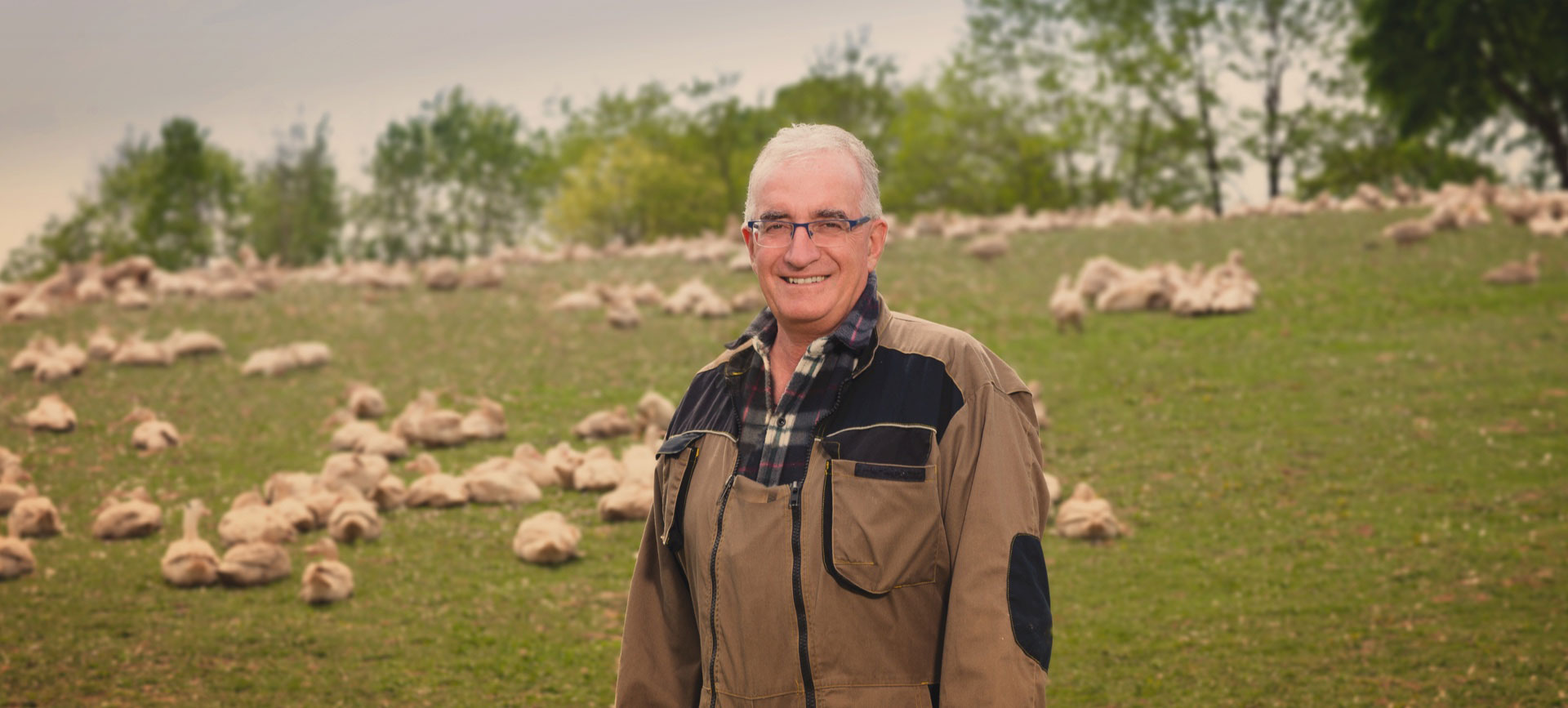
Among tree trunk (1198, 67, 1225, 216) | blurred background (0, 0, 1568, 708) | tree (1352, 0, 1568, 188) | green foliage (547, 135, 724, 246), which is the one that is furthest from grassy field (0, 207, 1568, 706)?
green foliage (547, 135, 724, 246)

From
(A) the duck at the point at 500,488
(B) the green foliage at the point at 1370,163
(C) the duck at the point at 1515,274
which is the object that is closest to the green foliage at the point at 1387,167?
(B) the green foliage at the point at 1370,163

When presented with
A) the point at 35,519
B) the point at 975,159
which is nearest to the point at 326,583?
the point at 35,519

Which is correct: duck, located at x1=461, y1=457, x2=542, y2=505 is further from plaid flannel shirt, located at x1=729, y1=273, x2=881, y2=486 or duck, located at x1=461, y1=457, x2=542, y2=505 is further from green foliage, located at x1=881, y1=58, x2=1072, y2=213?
green foliage, located at x1=881, y1=58, x2=1072, y2=213

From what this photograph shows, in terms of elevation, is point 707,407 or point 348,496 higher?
point 707,407

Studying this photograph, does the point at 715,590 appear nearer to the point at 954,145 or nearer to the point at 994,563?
the point at 994,563

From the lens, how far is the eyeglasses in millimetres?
3408

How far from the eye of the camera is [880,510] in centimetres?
328

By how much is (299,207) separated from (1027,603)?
62.5 m

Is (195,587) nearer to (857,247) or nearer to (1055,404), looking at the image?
(857,247)

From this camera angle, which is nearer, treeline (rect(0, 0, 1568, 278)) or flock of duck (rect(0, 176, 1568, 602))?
flock of duck (rect(0, 176, 1568, 602))

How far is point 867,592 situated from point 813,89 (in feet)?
185

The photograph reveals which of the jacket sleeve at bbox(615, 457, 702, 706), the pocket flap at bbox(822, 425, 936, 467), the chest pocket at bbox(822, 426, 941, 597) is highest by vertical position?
the pocket flap at bbox(822, 425, 936, 467)

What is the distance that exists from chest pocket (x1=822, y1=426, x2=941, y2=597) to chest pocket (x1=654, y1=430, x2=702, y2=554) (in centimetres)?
52

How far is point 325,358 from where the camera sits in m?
16.6
